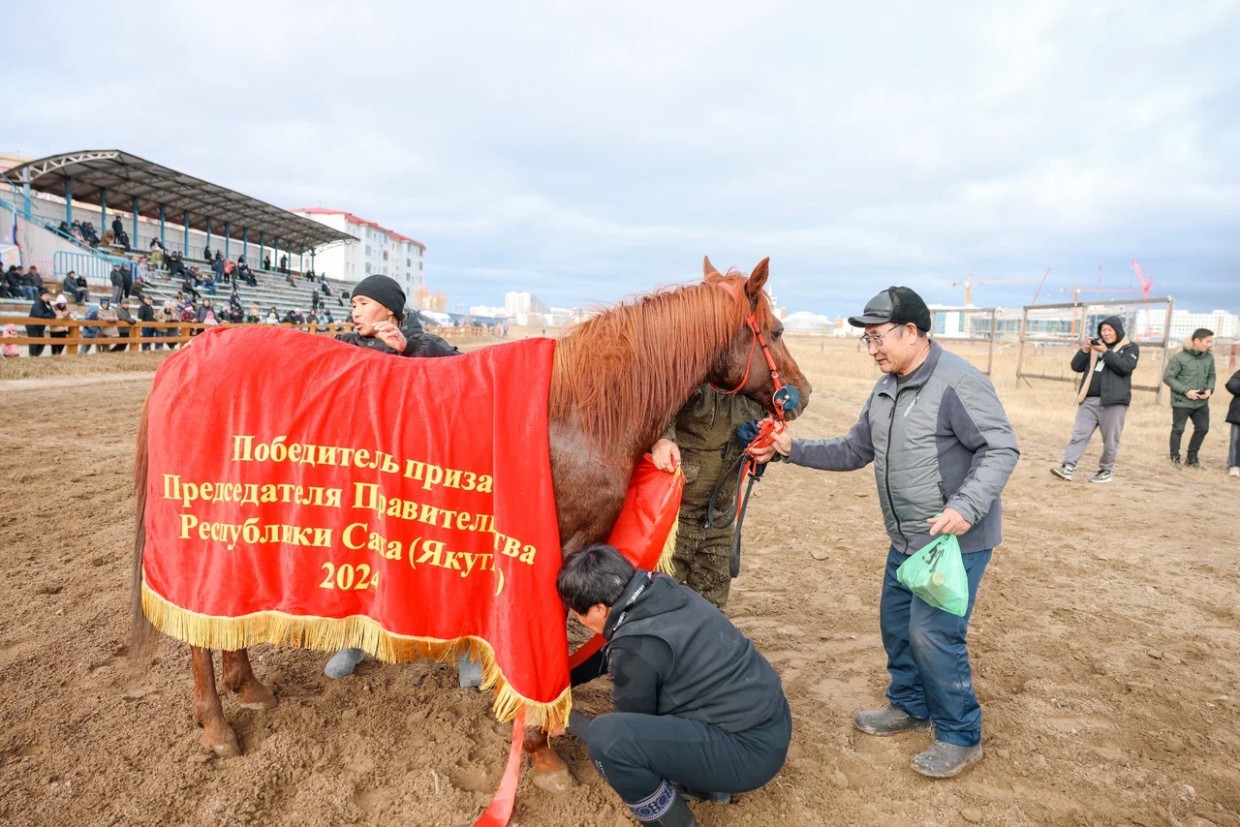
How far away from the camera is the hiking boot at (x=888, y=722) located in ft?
9.14

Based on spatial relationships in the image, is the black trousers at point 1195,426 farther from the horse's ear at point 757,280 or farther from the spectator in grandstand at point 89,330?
the spectator in grandstand at point 89,330

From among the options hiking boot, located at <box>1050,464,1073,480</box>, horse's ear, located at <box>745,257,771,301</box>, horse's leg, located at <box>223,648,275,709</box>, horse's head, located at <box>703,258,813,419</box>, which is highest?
horse's ear, located at <box>745,257,771,301</box>

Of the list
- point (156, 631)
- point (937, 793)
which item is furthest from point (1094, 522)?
point (156, 631)

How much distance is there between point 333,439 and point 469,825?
142 centimetres

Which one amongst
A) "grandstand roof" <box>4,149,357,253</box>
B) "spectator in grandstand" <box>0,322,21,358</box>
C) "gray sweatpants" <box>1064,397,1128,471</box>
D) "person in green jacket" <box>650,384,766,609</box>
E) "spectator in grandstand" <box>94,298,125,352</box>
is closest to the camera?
"person in green jacket" <box>650,384,766,609</box>

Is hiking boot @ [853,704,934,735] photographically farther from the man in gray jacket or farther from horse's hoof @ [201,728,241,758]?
horse's hoof @ [201,728,241,758]

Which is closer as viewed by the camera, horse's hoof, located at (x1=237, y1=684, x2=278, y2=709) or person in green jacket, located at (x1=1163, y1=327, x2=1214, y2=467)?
horse's hoof, located at (x1=237, y1=684, x2=278, y2=709)

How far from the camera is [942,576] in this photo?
→ 2.32 metres

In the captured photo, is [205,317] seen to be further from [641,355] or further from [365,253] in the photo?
[365,253]

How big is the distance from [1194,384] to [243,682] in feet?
33.6

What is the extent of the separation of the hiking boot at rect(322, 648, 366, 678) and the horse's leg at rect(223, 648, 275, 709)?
295 mm

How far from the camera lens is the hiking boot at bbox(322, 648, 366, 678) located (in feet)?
10.1

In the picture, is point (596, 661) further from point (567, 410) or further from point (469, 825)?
point (567, 410)

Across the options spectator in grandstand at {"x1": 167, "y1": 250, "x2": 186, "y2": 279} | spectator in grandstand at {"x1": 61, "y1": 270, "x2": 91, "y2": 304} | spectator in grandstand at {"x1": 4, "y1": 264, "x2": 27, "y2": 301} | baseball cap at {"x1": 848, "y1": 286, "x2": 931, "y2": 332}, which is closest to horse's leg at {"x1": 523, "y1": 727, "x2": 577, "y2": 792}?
baseball cap at {"x1": 848, "y1": 286, "x2": 931, "y2": 332}
